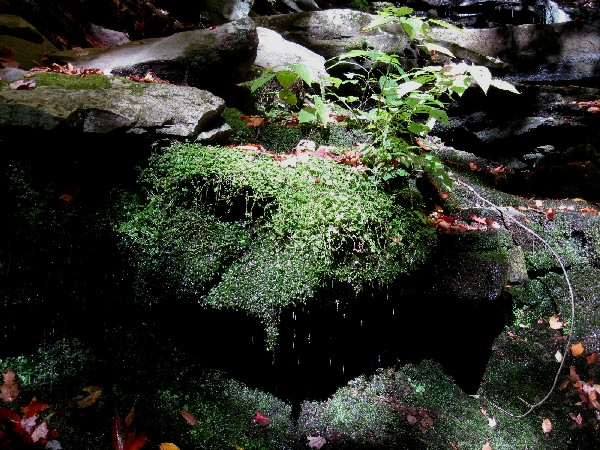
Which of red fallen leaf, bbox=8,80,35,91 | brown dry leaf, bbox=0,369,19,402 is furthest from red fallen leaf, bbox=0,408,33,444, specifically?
red fallen leaf, bbox=8,80,35,91

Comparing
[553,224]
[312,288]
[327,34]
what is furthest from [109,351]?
[327,34]

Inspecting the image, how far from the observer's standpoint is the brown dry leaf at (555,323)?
13.6ft

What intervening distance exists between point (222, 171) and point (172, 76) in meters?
2.30

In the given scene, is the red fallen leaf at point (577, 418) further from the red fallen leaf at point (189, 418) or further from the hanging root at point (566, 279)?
the red fallen leaf at point (189, 418)

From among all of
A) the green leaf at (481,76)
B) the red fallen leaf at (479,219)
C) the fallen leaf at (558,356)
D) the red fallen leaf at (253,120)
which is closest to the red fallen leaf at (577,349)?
the fallen leaf at (558,356)

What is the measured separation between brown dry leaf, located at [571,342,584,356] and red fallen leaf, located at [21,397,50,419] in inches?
199

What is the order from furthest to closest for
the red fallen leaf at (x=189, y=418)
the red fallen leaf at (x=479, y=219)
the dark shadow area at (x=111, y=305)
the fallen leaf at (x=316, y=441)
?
the red fallen leaf at (x=479, y=219) → the dark shadow area at (x=111, y=305) → the fallen leaf at (x=316, y=441) → the red fallen leaf at (x=189, y=418)

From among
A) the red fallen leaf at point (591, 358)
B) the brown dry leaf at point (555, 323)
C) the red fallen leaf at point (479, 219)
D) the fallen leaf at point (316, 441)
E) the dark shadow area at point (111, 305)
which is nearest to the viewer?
the fallen leaf at point (316, 441)

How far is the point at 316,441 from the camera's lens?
2934 mm

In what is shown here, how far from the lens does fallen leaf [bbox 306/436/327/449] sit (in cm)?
290

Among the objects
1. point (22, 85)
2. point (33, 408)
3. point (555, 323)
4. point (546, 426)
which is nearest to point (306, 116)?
point (22, 85)

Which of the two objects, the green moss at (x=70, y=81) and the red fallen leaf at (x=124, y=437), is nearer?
the red fallen leaf at (x=124, y=437)

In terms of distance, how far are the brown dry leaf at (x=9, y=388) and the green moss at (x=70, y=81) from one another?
262 centimetres

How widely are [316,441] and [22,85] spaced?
4164mm
